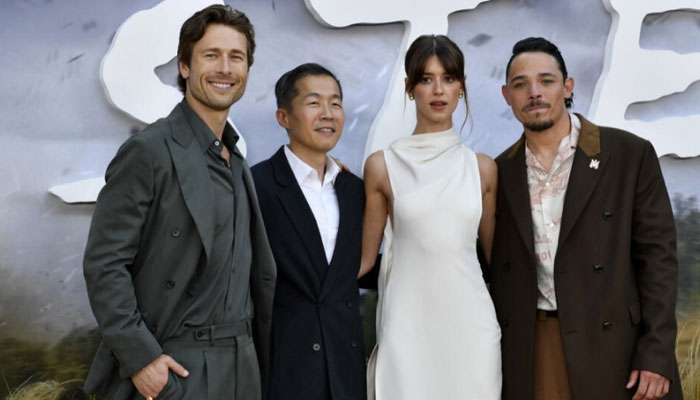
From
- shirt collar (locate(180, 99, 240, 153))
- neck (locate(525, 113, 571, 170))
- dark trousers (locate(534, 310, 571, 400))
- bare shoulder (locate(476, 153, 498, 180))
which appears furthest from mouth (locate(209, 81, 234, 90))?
dark trousers (locate(534, 310, 571, 400))

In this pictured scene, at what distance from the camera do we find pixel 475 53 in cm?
395

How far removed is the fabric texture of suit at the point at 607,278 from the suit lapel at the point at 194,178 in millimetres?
1210

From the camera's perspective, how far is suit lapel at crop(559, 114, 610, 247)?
2.80 m

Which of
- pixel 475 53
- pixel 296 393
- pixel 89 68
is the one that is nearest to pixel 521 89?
pixel 475 53

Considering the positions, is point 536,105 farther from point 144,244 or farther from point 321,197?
point 144,244

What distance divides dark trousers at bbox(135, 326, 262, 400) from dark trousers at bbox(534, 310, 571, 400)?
1125mm

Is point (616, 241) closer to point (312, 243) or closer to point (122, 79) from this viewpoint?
point (312, 243)

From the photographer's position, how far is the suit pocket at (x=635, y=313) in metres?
2.79

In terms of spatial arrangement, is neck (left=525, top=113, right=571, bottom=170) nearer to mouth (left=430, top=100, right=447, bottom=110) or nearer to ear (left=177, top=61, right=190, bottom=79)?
mouth (left=430, top=100, right=447, bottom=110)

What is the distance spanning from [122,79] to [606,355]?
2414 millimetres

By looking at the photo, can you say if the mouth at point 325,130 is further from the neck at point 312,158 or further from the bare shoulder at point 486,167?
the bare shoulder at point 486,167

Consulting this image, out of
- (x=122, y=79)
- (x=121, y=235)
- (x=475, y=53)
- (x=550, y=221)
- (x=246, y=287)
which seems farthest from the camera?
(x=475, y=53)

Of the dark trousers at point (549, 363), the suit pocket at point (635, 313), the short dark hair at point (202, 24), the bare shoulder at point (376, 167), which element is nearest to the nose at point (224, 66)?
the short dark hair at point (202, 24)

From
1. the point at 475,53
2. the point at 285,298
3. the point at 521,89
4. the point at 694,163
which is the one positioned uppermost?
the point at 475,53
